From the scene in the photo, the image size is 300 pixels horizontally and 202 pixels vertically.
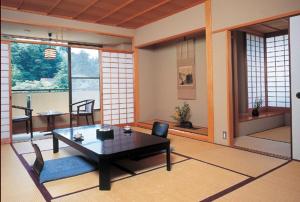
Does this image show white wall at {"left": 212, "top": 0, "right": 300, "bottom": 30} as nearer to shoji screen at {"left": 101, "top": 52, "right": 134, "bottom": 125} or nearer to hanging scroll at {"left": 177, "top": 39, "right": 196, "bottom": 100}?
hanging scroll at {"left": 177, "top": 39, "right": 196, "bottom": 100}

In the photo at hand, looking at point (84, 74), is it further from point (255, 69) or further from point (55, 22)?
point (255, 69)

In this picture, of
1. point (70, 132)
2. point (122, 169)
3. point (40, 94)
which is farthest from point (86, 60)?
point (122, 169)

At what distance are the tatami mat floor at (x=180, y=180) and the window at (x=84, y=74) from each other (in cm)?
401

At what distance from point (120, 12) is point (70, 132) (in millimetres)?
2787

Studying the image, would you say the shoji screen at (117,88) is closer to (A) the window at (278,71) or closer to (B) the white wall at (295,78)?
(A) the window at (278,71)

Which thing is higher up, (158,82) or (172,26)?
(172,26)

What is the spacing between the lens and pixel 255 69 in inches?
241

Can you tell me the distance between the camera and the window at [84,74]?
23.9 ft

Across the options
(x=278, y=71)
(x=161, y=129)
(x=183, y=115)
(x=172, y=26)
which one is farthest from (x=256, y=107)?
(x=161, y=129)

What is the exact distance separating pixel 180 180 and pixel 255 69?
4637mm

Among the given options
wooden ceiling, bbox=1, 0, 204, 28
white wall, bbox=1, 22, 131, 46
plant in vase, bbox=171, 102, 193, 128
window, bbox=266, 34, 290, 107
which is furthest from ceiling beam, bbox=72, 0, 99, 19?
window, bbox=266, 34, 290, 107

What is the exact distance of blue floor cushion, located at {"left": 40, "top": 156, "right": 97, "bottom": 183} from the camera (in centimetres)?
269

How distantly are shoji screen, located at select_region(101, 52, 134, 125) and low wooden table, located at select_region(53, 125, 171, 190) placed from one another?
2.64 metres

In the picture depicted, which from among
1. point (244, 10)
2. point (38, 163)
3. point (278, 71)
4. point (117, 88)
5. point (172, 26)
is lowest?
point (38, 163)
